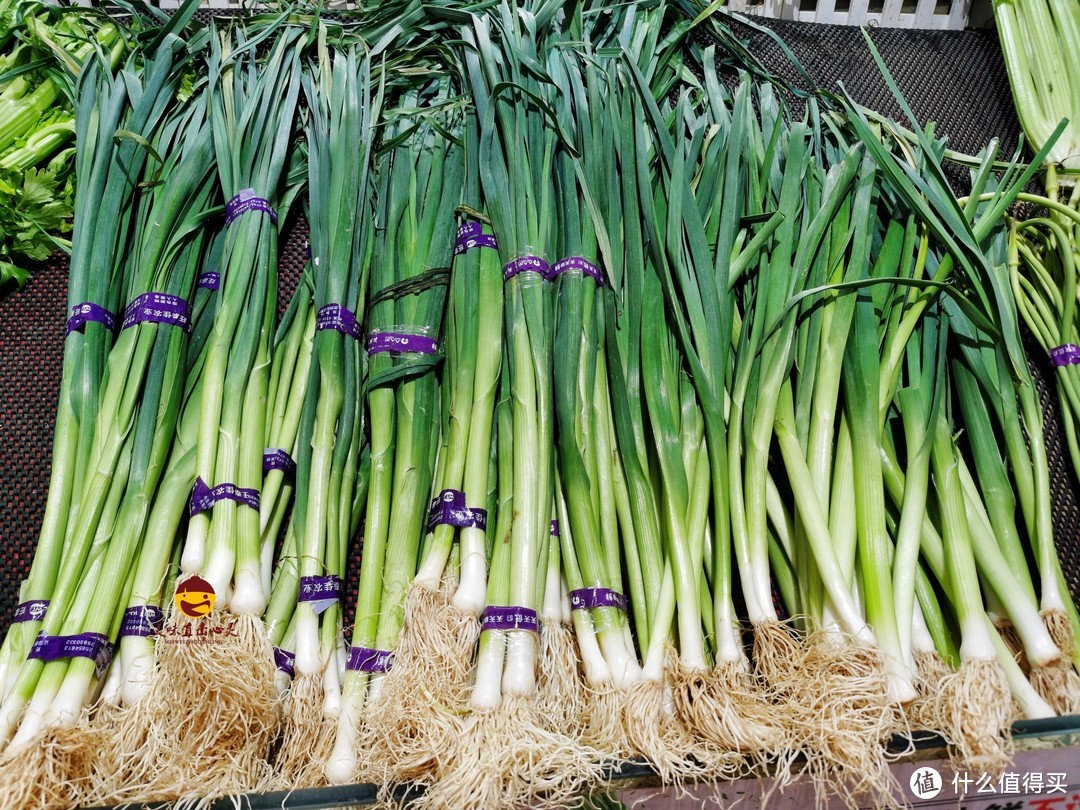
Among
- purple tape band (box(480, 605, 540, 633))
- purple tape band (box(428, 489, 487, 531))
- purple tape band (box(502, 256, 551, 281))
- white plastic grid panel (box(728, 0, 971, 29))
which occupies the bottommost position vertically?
purple tape band (box(480, 605, 540, 633))

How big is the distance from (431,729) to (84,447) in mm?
788

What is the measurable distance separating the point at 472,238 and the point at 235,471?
61cm

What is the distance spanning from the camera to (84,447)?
1.23 metres

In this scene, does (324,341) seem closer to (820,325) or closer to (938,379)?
(820,325)

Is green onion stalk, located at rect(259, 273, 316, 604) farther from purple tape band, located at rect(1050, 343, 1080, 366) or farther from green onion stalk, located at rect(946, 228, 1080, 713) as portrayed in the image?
purple tape band, located at rect(1050, 343, 1080, 366)

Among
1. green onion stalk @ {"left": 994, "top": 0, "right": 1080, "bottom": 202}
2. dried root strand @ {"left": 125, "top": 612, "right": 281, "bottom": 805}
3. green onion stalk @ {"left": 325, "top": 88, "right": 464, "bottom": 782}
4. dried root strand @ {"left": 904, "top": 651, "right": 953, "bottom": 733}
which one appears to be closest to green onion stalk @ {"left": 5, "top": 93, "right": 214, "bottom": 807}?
dried root strand @ {"left": 125, "top": 612, "right": 281, "bottom": 805}

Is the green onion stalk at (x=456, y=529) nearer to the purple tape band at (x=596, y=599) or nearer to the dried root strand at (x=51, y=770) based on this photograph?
the purple tape band at (x=596, y=599)

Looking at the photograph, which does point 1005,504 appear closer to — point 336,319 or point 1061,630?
point 1061,630

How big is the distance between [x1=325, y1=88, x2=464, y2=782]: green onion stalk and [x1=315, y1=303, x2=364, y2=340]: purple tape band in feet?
0.13

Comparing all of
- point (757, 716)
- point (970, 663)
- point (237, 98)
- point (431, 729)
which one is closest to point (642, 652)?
point (757, 716)

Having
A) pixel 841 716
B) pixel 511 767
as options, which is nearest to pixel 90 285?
pixel 511 767

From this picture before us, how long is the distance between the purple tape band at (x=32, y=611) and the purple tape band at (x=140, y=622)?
0.12 m

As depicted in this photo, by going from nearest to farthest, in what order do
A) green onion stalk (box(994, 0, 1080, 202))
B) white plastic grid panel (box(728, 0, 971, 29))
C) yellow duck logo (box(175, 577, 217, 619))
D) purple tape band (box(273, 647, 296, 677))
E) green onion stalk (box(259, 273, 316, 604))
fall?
yellow duck logo (box(175, 577, 217, 619)) → purple tape band (box(273, 647, 296, 677)) → green onion stalk (box(259, 273, 316, 604)) → green onion stalk (box(994, 0, 1080, 202)) → white plastic grid panel (box(728, 0, 971, 29))

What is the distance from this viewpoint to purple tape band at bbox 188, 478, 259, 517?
114 cm
